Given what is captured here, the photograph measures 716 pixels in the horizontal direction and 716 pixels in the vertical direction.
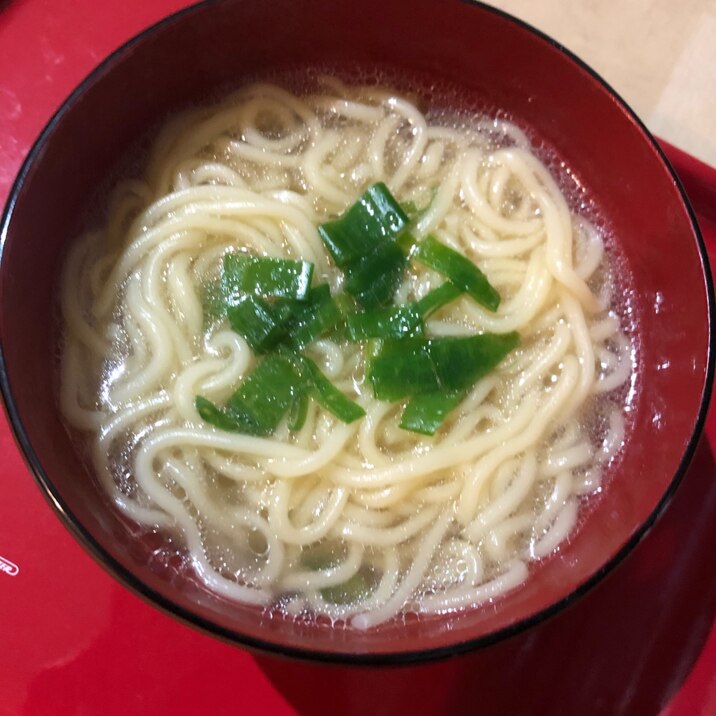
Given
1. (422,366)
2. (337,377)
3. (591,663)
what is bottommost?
(591,663)

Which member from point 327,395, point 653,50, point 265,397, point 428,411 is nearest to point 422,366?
point 428,411

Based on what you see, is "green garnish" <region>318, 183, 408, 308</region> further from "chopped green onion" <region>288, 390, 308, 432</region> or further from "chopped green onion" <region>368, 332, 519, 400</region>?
"chopped green onion" <region>288, 390, 308, 432</region>

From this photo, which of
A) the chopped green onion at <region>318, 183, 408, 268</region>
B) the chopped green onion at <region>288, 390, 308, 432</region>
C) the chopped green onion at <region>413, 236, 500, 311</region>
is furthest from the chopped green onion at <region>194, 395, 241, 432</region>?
the chopped green onion at <region>413, 236, 500, 311</region>

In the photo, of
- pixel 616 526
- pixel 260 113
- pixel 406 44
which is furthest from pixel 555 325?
pixel 260 113

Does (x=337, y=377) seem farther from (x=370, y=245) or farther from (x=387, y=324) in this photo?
(x=370, y=245)

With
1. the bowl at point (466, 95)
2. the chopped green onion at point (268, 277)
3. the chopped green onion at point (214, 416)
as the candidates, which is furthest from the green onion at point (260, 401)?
the bowl at point (466, 95)

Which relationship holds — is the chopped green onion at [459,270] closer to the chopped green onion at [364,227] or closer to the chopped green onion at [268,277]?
the chopped green onion at [364,227]

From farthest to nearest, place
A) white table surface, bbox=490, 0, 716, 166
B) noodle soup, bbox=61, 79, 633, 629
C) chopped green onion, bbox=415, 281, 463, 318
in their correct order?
white table surface, bbox=490, 0, 716, 166 < chopped green onion, bbox=415, 281, 463, 318 < noodle soup, bbox=61, 79, 633, 629
